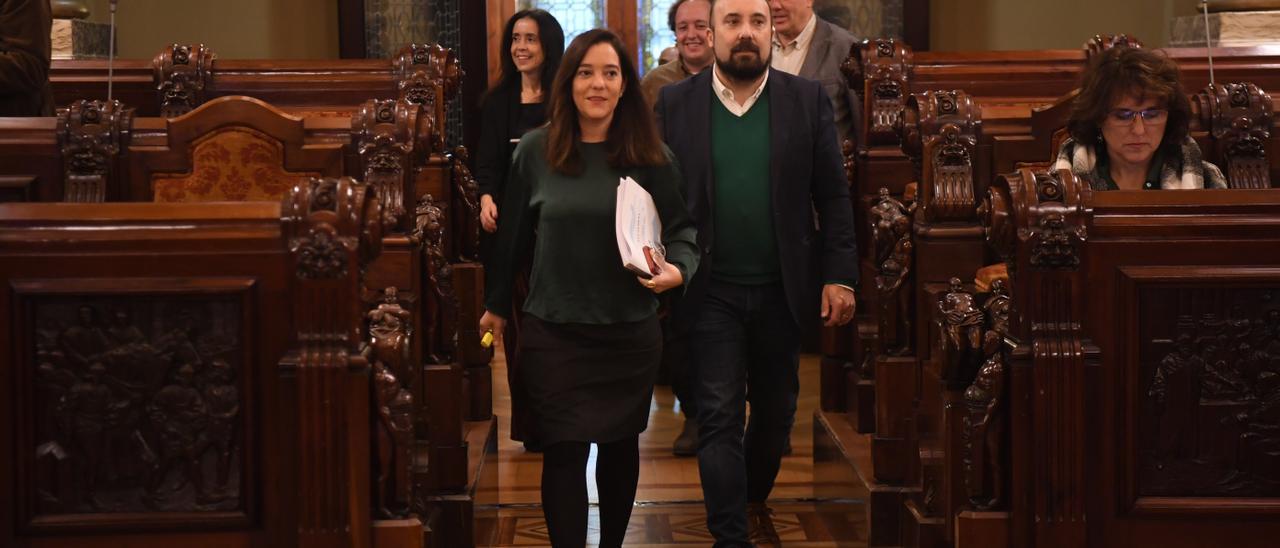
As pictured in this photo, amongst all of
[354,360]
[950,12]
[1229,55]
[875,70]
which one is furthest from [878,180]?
[950,12]

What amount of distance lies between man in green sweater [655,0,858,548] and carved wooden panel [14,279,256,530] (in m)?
1.38

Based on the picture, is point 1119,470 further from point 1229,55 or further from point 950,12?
point 950,12

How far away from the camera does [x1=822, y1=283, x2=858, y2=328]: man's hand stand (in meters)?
3.99

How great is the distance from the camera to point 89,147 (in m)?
4.43

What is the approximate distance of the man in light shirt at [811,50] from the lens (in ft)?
18.5

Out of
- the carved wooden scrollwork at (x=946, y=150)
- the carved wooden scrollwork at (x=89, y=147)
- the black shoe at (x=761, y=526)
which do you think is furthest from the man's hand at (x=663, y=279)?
the carved wooden scrollwork at (x=89, y=147)

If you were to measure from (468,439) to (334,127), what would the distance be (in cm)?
105

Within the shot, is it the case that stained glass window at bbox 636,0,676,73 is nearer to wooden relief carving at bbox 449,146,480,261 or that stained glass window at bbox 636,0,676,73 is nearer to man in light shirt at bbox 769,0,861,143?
man in light shirt at bbox 769,0,861,143

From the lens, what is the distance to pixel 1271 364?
299 centimetres

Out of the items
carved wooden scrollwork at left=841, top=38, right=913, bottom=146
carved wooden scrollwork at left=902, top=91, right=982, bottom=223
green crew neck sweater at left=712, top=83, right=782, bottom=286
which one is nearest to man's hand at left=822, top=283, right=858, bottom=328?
green crew neck sweater at left=712, top=83, right=782, bottom=286

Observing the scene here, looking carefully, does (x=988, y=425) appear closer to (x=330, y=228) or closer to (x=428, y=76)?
(x=330, y=228)

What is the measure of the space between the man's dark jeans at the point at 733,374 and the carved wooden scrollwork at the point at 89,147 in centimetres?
180

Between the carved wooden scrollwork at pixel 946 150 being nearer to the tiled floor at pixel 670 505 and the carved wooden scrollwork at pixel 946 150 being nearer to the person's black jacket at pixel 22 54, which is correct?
the tiled floor at pixel 670 505

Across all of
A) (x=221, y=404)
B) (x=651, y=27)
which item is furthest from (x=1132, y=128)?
(x=651, y=27)
